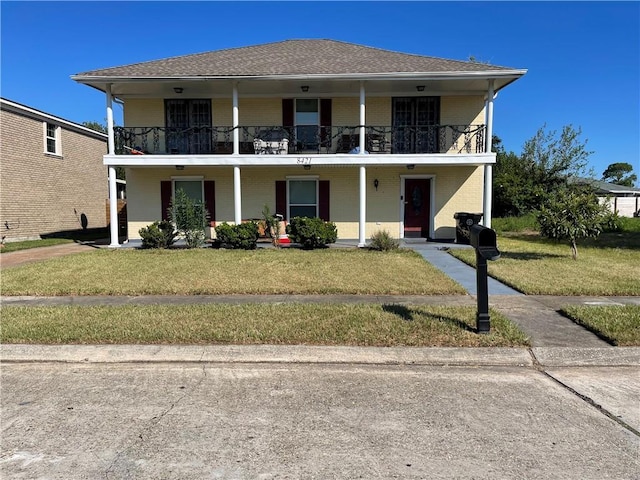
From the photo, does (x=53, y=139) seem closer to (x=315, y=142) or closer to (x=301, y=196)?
(x=301, y=196)

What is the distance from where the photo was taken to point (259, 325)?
5.63m

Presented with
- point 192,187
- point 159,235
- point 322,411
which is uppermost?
point 192,187

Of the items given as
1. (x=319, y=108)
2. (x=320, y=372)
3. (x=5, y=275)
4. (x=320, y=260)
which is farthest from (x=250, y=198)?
(x=320, y=372)

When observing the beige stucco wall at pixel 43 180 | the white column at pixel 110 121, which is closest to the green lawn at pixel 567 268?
the white column at pixel 110 121

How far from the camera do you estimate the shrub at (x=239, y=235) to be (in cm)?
1330

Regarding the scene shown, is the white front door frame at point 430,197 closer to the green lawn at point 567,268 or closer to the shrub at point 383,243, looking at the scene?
the green lawn at point 567,268

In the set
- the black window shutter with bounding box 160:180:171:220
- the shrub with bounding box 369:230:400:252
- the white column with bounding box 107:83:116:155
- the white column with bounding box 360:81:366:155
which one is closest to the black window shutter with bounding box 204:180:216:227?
the black window shutter with bounding box 160:180:171:220

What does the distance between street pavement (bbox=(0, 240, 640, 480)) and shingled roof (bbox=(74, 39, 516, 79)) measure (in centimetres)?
1091

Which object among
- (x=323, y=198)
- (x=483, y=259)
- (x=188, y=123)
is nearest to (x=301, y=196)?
(x=323, y=198)

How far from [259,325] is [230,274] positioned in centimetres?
381

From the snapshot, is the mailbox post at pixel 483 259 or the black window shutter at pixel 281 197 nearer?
the mailbox post at pixel 483 259

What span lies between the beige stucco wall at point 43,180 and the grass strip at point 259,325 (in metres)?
13.8

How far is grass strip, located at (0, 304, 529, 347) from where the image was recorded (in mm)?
5141

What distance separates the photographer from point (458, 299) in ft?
23.6
